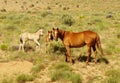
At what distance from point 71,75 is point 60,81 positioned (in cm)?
50

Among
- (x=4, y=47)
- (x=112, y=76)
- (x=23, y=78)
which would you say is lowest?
(x=112, y=76)

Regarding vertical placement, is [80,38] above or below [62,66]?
above

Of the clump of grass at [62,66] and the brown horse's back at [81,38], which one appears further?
the brown horse's back at [81,38]

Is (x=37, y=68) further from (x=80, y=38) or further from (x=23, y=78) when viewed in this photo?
(x=80, y=38)

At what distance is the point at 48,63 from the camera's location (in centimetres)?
1230

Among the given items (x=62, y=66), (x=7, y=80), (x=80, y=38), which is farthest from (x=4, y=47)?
(x=7, y=80)

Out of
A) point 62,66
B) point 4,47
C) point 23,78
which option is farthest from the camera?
point 4,47

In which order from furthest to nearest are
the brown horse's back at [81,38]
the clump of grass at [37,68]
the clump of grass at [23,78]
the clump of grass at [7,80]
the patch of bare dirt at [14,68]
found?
1. the brown horse's back at [81,38]
2. the clump of grass at [37,68]
3. the patch of bare dirt at [14,68]
4. the clump of grass at [23,78]
5. the clump of grass at [7,80]

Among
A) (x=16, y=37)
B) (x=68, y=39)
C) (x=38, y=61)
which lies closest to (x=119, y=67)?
(x=68, y=39)

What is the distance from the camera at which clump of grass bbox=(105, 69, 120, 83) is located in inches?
383

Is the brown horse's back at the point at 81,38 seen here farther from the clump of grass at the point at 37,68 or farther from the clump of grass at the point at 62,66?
the clump of grass at the point at 37,68

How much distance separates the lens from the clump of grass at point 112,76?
9738 mm

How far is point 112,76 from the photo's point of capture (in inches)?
413

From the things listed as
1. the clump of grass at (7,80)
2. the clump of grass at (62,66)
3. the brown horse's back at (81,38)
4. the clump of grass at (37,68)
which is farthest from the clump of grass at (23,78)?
Result: the brown horse's back at (81,38)
